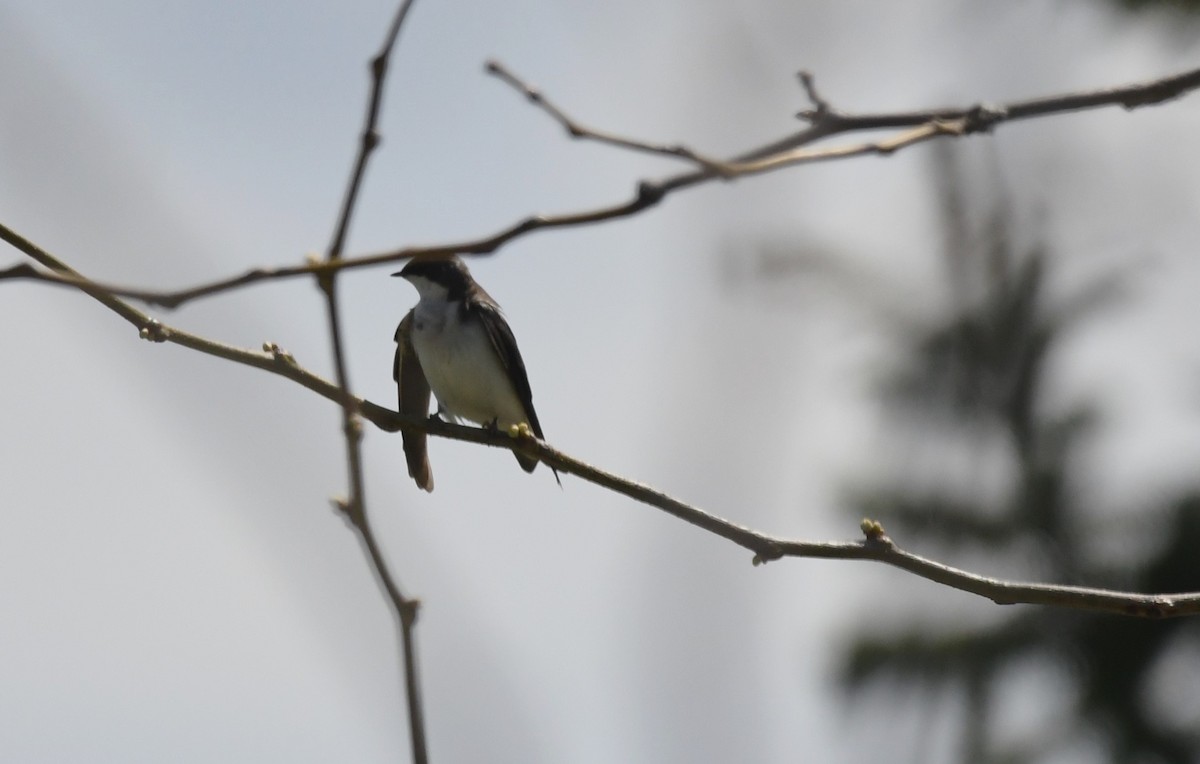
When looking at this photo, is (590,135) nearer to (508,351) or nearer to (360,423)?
(360,423)

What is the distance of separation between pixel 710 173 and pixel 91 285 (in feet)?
2.58

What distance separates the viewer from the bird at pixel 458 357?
6.67m

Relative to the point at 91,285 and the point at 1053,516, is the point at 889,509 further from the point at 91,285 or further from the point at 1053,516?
the point at 91,285

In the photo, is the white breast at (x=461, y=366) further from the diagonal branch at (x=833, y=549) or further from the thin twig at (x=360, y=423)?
the thin twig at (x=360, y=423)

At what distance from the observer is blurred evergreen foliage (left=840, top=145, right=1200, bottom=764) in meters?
11.2

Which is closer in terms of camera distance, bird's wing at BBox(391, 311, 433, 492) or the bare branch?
the bare branch

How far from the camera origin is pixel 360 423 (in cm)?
164

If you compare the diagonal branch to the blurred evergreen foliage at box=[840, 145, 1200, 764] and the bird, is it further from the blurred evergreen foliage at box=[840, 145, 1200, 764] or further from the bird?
the blurred evergreen foliage at box=[840, 145, 1200, 764]

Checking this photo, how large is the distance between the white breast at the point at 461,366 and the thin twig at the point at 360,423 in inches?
190

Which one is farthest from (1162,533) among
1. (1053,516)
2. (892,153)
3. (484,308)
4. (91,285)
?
(91,285)

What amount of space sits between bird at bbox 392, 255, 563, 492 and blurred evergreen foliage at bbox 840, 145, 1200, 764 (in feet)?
15.6

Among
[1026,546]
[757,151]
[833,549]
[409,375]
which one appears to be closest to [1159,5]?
[1026,546]

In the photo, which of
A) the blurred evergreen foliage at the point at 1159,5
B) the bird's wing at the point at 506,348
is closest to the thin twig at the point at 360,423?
the bird's wing at the point at 506,348

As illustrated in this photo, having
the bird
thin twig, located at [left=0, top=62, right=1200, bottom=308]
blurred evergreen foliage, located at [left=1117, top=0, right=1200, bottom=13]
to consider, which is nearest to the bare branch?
thin twig, located at [left=0, top=62, right=1200, bottom=308]
